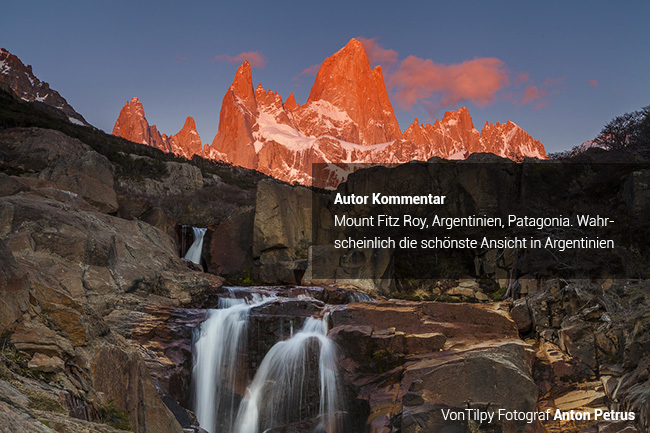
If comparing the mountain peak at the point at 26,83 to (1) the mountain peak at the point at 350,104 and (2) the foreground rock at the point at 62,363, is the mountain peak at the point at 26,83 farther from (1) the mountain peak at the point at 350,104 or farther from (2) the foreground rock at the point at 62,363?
(2) the foreground rock at the point at 62,363

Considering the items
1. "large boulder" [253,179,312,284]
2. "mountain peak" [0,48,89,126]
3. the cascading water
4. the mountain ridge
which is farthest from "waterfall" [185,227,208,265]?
the mountain ridge

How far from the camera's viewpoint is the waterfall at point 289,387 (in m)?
→ 13.6

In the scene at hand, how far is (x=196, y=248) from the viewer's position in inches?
1186

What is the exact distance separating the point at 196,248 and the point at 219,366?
16.1 meters

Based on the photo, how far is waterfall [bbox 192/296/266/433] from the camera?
1398 cm

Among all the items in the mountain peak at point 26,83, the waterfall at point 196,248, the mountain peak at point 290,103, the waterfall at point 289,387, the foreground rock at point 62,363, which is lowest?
the waterfall at point 289,387

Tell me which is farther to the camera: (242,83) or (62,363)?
(242,83)

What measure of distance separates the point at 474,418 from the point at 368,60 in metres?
189

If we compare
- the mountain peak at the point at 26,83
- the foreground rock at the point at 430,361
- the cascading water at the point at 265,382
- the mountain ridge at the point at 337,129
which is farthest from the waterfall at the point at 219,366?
the mountain ridge at the point at 337,129

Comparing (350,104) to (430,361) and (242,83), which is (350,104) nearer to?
(242,83)

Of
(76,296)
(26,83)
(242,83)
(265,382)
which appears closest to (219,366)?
(265,382)

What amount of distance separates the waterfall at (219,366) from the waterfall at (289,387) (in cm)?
53

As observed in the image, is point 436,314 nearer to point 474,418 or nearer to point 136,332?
point 474,418

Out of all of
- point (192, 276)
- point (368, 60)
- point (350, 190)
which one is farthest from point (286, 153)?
point (192, 276)
